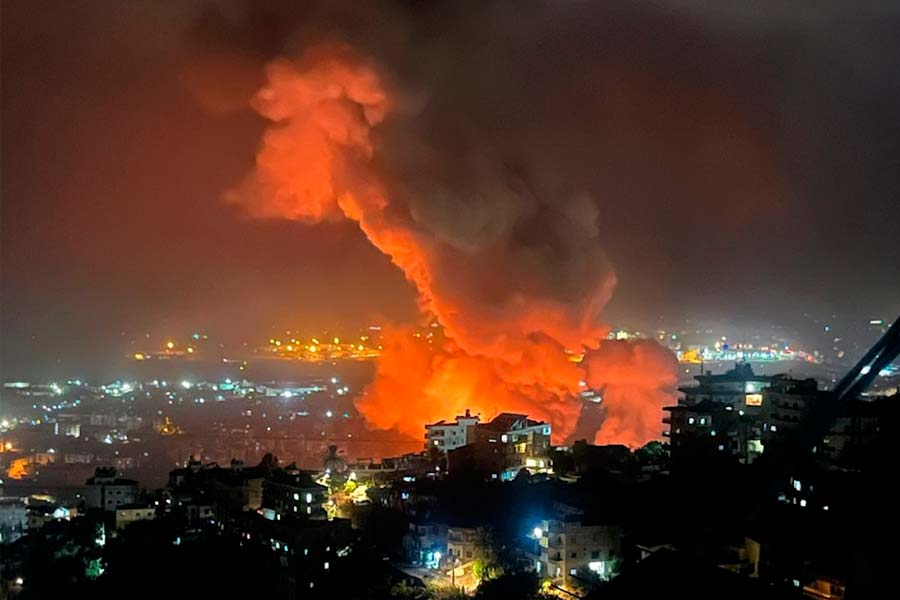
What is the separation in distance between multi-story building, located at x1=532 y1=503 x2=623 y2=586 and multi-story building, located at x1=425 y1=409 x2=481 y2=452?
190 inches

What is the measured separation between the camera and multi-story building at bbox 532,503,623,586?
9.09 meters

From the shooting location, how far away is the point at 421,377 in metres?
16.1

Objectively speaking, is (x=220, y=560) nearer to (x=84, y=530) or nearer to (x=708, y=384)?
(x=84, y=530)

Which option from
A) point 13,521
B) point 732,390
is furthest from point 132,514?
point 732,390

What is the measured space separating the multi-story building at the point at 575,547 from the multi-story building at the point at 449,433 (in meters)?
4.82

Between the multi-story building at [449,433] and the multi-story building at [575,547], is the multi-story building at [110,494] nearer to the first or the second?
the multi-story building at [449,433]

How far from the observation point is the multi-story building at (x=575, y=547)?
9094 millimetres

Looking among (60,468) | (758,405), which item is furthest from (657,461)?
(60,468)

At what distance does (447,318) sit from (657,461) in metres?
4.51

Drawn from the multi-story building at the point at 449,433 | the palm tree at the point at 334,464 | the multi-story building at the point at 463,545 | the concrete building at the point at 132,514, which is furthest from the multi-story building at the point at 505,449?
the concrete building at the point at 132,514

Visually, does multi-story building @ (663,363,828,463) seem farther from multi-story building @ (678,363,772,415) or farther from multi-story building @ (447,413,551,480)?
multi-story building @ (447,413,551,480)

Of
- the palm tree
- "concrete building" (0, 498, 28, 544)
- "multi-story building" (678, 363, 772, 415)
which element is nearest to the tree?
the palm tree

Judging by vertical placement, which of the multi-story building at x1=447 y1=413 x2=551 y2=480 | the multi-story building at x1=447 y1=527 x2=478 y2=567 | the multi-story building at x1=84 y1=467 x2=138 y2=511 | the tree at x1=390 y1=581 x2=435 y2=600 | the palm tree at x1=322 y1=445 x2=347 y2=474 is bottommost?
the tree at x1=390 y1=581 x2=435 y2=600

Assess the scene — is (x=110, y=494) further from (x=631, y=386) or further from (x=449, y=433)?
(x=631, y=386)
